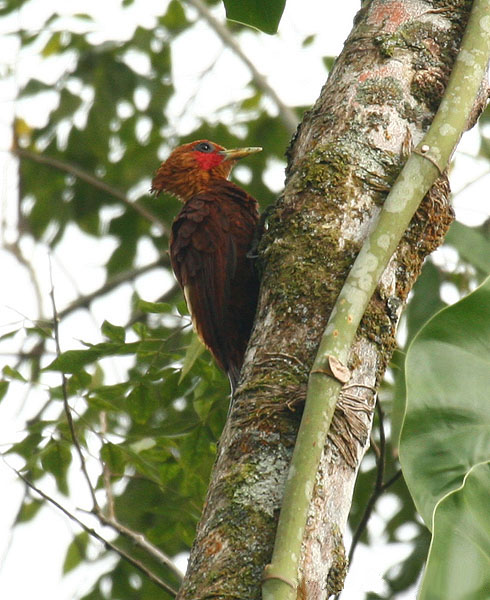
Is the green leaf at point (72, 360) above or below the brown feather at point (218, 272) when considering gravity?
below

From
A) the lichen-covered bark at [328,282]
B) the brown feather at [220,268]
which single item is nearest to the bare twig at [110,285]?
the brown feather at [220,268]

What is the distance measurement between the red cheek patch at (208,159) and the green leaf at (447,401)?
2.65 metres

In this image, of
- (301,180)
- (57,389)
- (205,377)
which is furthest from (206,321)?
(301,180)

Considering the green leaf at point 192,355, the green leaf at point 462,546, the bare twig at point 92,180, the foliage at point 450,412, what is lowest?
the green leaf at point 462,546

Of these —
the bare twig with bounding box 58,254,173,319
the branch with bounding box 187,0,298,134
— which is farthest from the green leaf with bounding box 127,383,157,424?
the bare twig with bounding box 58,254,173,319

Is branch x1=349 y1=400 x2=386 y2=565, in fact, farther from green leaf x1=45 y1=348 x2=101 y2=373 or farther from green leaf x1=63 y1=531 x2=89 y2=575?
green leaf x1=63 y1=531 x2=89 y2=575

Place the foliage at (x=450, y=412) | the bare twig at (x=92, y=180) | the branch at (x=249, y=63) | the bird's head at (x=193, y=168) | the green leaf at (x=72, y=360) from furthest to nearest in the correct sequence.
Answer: the bare twig at (x=92, y=180) → the branch at (x=249, y=63) → the bird's head at (x=193, y=168) → the green leaf at (x=72, y=360) → the foliage at (x=450, y=412)

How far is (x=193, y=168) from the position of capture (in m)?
3.96

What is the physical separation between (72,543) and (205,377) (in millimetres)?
1671

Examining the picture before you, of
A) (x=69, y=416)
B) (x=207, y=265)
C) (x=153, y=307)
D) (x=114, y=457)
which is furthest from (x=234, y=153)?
(x=69, y=416)

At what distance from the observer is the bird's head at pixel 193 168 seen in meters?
3.94

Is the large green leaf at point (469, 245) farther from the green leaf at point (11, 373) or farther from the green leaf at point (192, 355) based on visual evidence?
the green leaf at point (11, 373)

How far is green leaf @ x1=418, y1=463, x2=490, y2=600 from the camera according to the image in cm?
117

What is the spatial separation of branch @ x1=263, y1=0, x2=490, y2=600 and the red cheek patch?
1968mm
